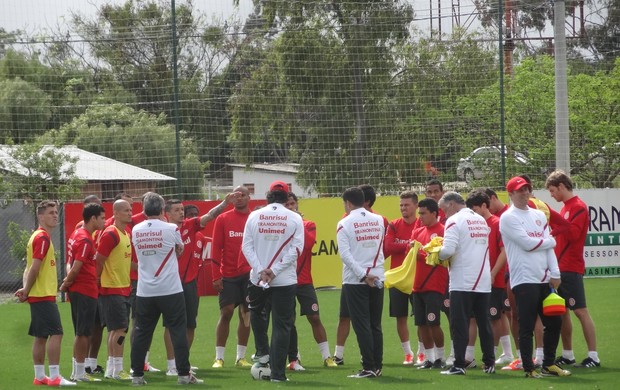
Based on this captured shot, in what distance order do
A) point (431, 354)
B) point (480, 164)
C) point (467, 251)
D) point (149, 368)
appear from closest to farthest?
point (467, 251) < point (431, 354) < point (149, 368) < point (480, 164)

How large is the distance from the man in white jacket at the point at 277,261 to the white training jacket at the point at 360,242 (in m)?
0.53

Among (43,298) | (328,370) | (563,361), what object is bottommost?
(328,370)

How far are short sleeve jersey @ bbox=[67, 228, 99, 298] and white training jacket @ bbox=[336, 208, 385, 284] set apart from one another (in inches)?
102

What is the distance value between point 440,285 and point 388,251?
781mm

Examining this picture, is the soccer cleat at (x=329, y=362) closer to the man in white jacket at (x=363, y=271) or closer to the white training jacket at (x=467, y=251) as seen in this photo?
the man in white jacket at (x=363, y=271)

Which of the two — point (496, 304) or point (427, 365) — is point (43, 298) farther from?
point (496, 304)

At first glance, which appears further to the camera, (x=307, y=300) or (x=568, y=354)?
(x=307, y=300)

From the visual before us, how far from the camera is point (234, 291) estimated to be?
1198cm

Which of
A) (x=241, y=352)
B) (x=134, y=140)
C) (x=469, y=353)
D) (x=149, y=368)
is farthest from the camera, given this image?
(x=134, y=140)

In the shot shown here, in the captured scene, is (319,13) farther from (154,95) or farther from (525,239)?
(525,239)

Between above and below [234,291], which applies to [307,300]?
below

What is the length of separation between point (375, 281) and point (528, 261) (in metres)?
1.61

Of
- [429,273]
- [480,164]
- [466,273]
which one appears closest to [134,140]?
[480,164]

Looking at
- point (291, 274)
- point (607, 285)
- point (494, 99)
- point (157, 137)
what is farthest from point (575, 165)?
point (291, 274)
